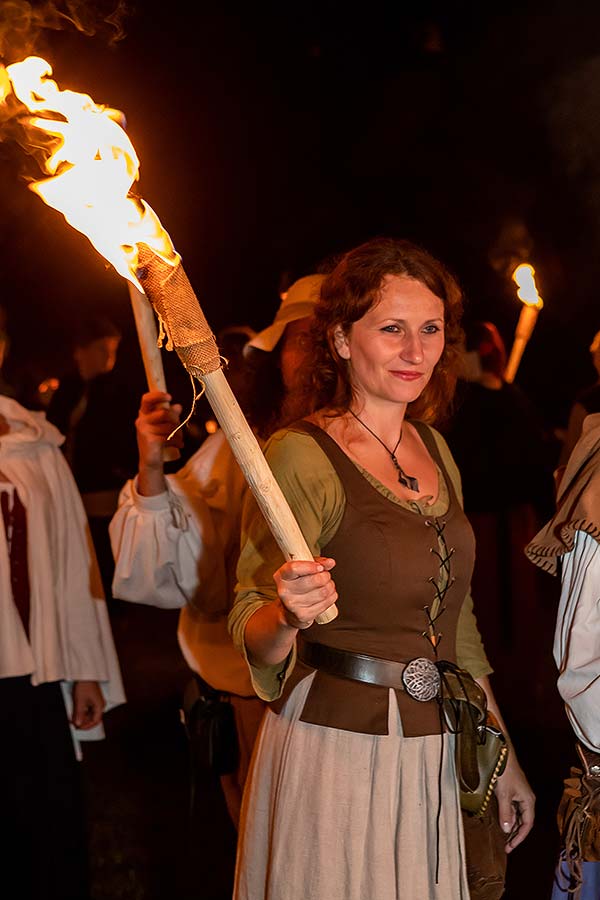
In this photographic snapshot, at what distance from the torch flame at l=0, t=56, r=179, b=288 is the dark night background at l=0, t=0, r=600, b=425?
4304mm

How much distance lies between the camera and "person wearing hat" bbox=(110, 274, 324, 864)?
3.15 m

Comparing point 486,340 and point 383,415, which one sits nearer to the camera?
point 383,415

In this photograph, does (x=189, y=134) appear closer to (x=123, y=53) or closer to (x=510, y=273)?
(x=123, y=53)

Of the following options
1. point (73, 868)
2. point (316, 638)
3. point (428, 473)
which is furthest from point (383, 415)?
point (73, 868)

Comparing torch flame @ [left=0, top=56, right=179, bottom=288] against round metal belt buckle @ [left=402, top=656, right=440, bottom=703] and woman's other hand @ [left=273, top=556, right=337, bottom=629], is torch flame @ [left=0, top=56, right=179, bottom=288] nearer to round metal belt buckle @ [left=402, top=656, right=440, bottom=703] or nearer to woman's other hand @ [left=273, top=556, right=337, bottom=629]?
woman's other hand @ [left=273, top=556, right=337, bottom=629]

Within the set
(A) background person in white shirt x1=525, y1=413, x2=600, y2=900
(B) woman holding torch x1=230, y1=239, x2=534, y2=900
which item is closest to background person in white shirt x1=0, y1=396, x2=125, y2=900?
(B) woman holding torch x1=230, y1=239, x2=534, y2=900

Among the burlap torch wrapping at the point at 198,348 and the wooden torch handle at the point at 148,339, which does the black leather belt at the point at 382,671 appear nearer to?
the burlap torch wrapping at the point at 198,348

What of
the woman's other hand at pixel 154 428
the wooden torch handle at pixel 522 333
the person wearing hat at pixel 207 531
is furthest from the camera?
the wooden torch handle at pixel 522 333

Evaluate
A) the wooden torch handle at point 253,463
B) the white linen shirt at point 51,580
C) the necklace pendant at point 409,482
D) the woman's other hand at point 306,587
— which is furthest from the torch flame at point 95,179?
the white linen shirt at point 51,580

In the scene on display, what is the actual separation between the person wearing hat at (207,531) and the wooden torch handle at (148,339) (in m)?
0.05

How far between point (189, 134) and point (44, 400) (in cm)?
350

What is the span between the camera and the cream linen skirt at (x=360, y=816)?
7.67 ft

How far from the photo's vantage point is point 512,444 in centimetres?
603

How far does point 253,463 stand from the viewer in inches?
75.2
